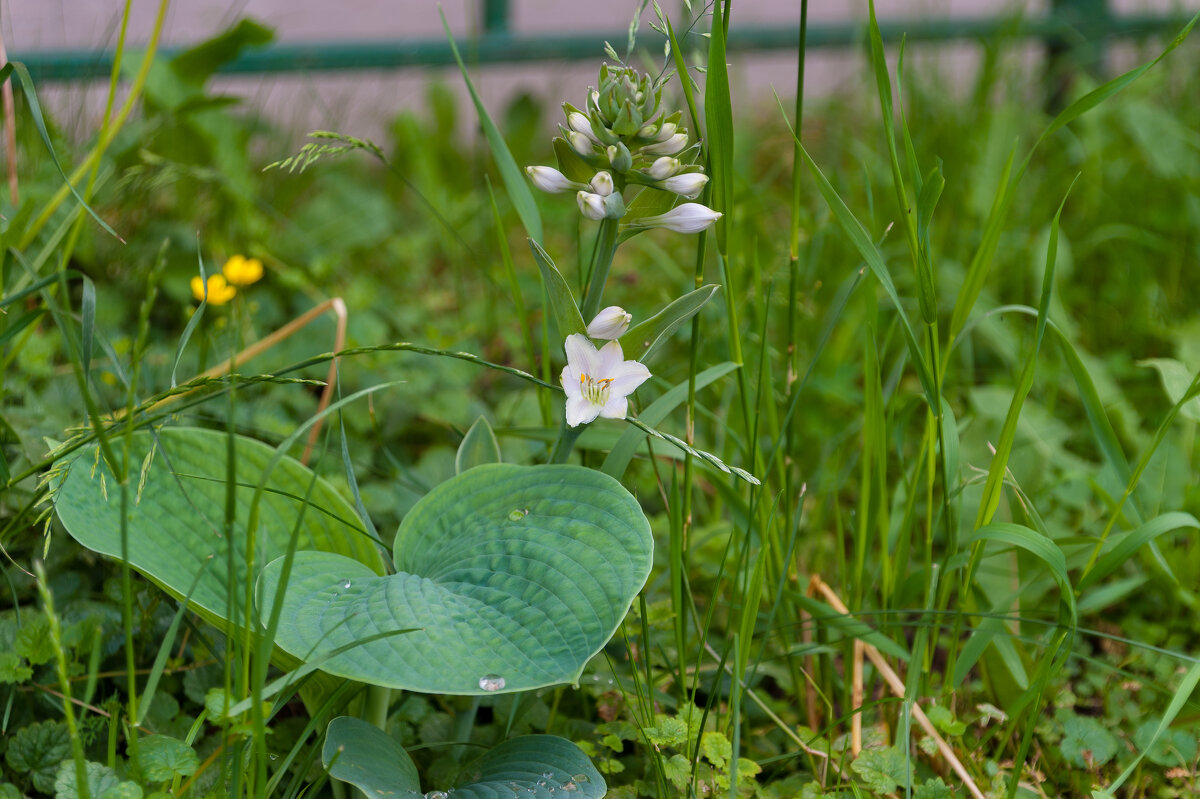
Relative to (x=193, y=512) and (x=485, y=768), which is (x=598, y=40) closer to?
(x=193, y=512)

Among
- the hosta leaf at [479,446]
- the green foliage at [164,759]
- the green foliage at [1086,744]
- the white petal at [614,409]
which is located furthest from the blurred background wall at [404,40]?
the green foliage at [1086,744]

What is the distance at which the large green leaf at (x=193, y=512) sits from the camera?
938mm

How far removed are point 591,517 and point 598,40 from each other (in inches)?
110

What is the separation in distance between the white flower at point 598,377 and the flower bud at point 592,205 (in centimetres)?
13

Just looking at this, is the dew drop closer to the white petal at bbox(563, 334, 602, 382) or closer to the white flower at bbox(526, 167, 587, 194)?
the white petal at bbox(563, 334, 602, 382)

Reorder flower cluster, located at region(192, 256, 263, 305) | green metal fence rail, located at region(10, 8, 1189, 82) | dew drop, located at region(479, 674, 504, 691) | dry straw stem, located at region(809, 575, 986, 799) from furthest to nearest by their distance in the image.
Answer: green metal fence rail, located at region(10, 8, 1189, 82), flower cluster, located at region(192, 256, 263, 305), dry straw stem, located at region(809, 575, 986, 799), dew drop, located at region(479, 674, 504, 691)

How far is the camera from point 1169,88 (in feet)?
10.3

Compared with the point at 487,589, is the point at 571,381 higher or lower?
higher

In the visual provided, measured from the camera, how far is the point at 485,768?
99cm

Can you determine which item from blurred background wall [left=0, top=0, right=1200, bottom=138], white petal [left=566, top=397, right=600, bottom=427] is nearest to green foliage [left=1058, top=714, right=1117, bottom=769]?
white petal [left=566, top=397, right=600, bottom=427]

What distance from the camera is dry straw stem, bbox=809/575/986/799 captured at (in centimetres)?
107

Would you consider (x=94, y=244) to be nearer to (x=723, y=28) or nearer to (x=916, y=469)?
(x=723, y=28)

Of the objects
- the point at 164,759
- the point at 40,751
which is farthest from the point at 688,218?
the point at 40,751

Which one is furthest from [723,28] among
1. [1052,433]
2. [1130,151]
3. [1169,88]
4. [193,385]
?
[1169,88]
